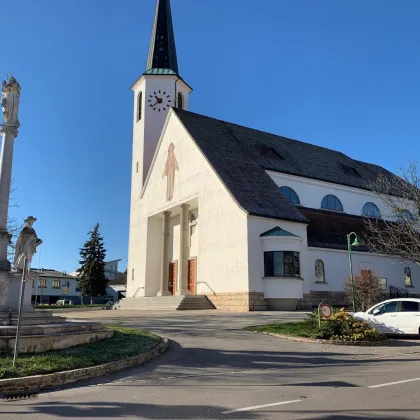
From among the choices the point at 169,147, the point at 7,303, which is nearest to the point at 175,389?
the point at 7,303

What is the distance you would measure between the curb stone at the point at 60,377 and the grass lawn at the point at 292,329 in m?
6.98

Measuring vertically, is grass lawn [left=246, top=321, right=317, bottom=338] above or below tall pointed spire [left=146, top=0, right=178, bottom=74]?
below

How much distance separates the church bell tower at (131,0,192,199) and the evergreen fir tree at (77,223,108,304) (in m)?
20.6

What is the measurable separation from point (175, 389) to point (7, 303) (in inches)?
244

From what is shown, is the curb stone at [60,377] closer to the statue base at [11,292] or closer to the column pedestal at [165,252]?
the statue base at [11,292]

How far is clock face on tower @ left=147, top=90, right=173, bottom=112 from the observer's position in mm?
43781

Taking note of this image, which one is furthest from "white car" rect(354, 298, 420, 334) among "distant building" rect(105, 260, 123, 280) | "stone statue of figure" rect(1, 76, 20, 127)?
"distant building" rect(105, 260, 123, 280)

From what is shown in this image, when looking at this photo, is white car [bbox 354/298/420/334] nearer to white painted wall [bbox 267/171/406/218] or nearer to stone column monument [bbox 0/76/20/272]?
stone column monument [bbox 0/76/20/272]

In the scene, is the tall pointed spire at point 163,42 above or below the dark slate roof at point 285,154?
above

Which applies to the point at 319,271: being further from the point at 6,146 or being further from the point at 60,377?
the point at 60,377

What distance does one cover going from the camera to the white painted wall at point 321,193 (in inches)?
1417

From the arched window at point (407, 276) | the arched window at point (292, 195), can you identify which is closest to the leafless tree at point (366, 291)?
the arched window at point (292, 195)

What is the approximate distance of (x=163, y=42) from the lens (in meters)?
48.1

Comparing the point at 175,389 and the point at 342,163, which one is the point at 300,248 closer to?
the point at 342,163
